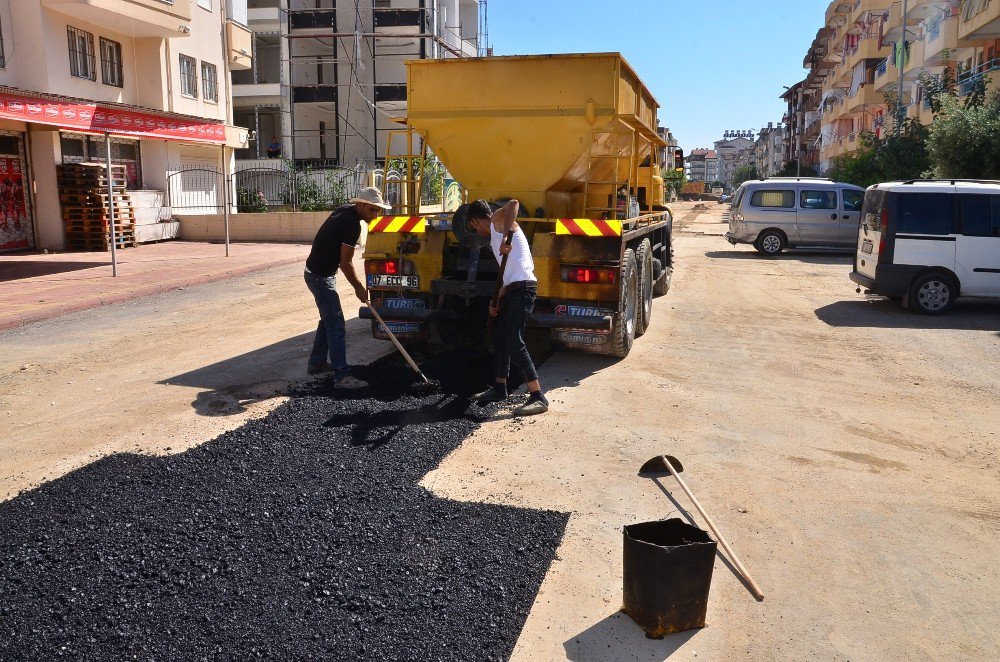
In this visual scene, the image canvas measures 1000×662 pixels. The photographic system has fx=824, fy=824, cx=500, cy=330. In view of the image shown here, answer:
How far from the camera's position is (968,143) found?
19.8m

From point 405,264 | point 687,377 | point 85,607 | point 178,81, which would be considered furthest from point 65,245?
point 85,607

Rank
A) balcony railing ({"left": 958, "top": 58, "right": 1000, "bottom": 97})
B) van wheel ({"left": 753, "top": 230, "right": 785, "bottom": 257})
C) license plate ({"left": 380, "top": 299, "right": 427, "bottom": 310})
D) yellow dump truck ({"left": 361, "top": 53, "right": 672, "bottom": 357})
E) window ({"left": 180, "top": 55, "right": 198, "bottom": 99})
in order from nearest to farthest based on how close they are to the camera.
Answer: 1. yellow dump truck ({"left": 361, "top": 53, "right": 672, "bottom": 357})
2. license plate ({"left": 380, "top": 299, "right": 427, "bottom": 310})
3. van wheel ({"left": 753, "top": 230, "right": 785, "bottom": 257})
4. balcony railing ({"left": 958, "top": 58, "right": 1000, "bottom": 97})
5. window ({"left": 180, "top": 55, "right": 198, "bottom": 99})

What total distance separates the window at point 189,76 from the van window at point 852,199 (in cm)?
1974

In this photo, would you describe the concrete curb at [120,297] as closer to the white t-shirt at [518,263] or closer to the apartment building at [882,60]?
the white t-shirt at [518,263]

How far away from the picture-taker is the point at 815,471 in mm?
5703

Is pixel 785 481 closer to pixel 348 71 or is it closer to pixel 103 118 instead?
pixel 103 118

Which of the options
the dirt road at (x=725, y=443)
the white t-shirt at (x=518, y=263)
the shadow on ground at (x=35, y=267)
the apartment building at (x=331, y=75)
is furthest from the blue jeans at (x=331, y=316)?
the apartment building at (x=331, y=75)

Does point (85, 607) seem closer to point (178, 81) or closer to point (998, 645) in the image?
point (998, 645)

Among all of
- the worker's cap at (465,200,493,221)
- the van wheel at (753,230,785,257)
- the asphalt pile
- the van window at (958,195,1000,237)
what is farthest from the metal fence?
the asphalt pile

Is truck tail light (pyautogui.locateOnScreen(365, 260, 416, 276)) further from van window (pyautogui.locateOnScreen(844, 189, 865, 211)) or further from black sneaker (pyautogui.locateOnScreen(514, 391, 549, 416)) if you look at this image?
van window (pyautogui.locateOnScreen(844, 189, 865, 211))

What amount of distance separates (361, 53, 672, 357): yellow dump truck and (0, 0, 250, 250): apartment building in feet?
32.6

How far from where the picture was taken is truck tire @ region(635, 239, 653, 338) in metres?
9.65

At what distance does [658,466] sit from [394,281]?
4192 mm

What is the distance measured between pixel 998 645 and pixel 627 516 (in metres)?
1.95
